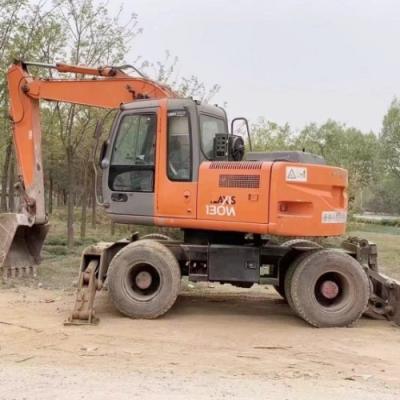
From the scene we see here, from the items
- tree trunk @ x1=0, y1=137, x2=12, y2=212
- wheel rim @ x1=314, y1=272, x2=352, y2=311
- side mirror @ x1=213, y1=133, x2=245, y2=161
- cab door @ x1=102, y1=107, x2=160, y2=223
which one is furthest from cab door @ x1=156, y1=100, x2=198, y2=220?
tree trunk @ x1=0, y1=137, x2=12, y2=212

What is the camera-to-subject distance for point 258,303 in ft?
31.8

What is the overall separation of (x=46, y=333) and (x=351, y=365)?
3.50m

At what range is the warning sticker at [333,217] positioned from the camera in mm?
8055

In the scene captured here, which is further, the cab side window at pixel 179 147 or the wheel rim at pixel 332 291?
the cab side window at pixel 179 147

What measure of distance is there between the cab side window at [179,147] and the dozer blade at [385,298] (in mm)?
3077

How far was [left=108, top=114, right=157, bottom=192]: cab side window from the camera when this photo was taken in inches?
331

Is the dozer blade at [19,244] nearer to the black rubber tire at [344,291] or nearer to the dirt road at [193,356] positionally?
the dirt road at [193,356]

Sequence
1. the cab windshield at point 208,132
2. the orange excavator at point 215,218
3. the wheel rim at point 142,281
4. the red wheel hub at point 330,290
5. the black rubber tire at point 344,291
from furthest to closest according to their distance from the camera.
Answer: the cab windshield at point 208,132 → the wheel rim at point 142,281 → the red wheel hub at point 330,290 → the black rubber tire at point 344,291 → the orange excavator at point 215,218

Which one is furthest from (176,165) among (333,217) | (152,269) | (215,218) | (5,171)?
(5,171)

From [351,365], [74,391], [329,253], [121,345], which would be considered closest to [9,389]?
[74,391]

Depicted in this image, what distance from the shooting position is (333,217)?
819cm

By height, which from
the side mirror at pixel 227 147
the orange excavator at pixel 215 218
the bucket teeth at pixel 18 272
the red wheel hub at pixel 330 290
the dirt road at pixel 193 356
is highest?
the side mirror at pixel 227 147

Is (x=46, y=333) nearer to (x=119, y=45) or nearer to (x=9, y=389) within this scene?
(x=9, y=389)

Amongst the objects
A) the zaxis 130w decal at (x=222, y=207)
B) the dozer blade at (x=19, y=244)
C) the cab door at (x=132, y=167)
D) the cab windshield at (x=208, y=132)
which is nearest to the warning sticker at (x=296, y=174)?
the zaxis 130w decal at (x=222, y=207)
